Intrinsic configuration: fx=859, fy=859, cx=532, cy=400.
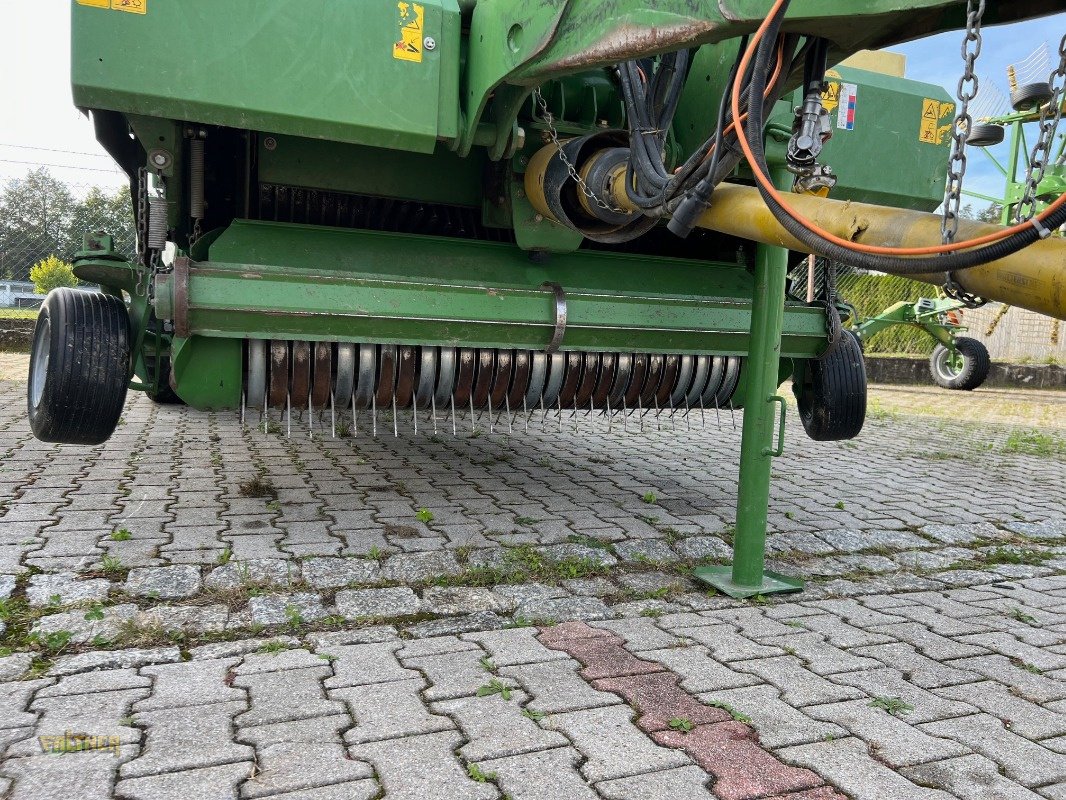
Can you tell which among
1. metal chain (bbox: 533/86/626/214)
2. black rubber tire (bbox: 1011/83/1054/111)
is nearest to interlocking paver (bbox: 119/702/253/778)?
metal chain (bbox: 533/86/626/214)

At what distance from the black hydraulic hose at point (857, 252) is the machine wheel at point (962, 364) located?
1110cm

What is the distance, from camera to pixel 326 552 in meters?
3.15

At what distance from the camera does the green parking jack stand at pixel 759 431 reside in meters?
2.98

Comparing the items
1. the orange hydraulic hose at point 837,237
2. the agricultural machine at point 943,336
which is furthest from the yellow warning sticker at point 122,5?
the agricultural machine at point 943,336

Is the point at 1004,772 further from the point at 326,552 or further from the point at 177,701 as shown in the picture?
the point at 326,552

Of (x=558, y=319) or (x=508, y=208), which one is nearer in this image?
(x=558, y=319)

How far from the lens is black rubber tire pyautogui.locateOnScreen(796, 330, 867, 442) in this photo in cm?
390

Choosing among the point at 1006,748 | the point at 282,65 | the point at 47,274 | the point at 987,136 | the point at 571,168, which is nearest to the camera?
the point at 1006,748

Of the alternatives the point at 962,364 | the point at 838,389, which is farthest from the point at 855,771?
the point at 962,364

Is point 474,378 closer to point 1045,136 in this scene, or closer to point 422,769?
point 422,769

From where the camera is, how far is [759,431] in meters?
3.00

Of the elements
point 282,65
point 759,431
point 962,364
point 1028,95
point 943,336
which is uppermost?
point 282,65

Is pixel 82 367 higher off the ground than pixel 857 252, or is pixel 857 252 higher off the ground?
pixel 857 252

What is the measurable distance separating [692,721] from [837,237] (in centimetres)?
115
